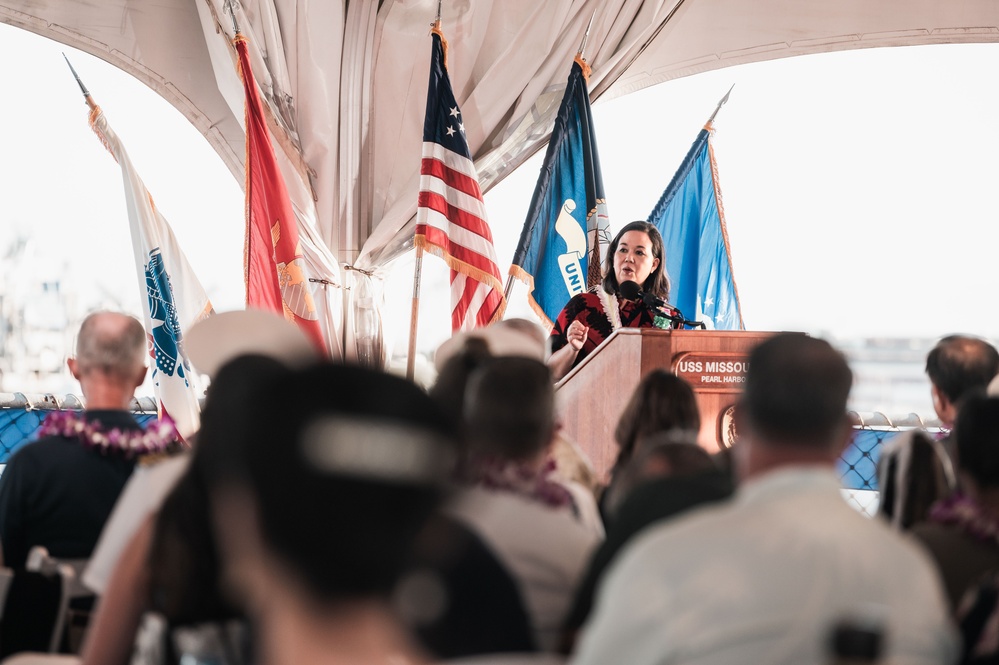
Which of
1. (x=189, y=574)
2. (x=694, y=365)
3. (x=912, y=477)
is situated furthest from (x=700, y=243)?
(x=189, y=574)

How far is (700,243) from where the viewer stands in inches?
252

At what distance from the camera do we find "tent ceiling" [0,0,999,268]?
6.14 metres

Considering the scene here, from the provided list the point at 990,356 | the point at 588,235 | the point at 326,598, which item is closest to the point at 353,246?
the point at 588,235

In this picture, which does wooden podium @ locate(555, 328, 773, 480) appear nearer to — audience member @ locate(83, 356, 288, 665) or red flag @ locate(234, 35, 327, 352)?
audience member @ locate(83, 356, 288, 665)

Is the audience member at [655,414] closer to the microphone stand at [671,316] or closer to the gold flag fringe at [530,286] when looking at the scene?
the microphone stand at [671,316]

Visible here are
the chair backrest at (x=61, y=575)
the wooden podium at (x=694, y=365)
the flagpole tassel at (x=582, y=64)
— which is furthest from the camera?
the flagpole tassel at (x=582, y=64)

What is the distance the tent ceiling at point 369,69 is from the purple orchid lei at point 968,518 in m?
4.70

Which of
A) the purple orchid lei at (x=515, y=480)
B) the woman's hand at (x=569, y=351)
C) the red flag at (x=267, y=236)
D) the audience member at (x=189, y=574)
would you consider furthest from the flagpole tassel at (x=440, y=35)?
the audience member at (x=189, y=574)

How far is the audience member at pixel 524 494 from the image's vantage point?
1658mm

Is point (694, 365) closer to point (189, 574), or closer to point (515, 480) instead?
point (515, 480)

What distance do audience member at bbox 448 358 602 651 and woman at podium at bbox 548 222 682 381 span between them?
2.17 m

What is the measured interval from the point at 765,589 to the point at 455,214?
4.66 m

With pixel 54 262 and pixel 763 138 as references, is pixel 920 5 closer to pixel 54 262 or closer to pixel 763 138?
pixel 763 138

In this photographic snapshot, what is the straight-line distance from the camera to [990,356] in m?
2.54
